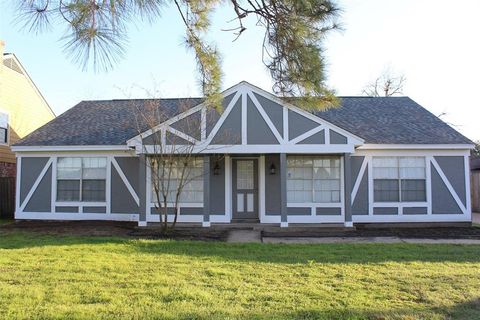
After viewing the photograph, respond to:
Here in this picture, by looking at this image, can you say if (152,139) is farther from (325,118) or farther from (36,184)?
(325,118)

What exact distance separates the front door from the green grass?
4.35 metres

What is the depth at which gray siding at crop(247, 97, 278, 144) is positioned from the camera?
13.2m

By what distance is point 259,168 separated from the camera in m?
14.1

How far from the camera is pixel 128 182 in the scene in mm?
14555

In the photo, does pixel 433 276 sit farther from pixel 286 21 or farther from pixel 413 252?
pixel 286 21

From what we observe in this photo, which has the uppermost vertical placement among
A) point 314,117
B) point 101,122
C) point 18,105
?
point 18,105

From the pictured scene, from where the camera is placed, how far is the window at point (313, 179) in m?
14.0

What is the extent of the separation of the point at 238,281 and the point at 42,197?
11059mm

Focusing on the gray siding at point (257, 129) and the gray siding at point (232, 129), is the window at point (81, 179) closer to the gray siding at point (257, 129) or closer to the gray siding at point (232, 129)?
the gray siding at point (232, 129)

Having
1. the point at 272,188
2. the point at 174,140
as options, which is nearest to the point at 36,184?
the point at 174,140

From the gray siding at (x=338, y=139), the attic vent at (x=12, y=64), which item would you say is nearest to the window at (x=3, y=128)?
the attic vent at (x=12, y=64)

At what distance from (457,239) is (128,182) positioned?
10.4 meters

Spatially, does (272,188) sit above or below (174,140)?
below

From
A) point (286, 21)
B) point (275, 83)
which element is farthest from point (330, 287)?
point (286, 21)
